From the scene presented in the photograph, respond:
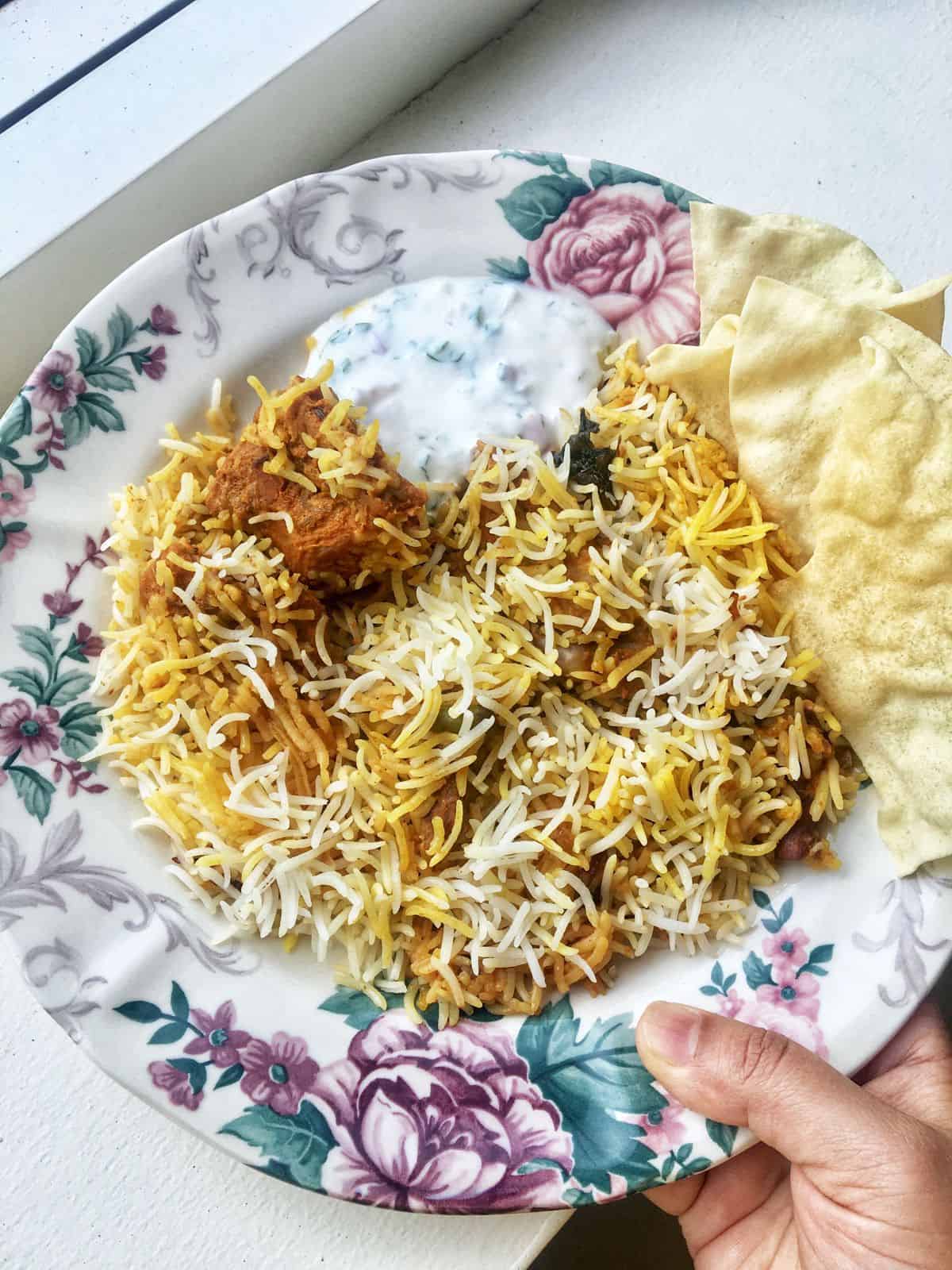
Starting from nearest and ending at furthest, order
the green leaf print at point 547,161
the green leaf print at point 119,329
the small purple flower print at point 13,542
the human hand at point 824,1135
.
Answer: the human hand at point 824,1135
the small purple flower print at point 13,542
the green leaf print at point 119,329
the green leaf print at point 547,161

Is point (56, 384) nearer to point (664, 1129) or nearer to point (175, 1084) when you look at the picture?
point (175, 1084)

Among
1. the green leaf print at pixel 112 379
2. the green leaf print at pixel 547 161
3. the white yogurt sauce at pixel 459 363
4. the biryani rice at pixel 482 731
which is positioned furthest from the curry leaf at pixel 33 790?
the green leaf print at pixel 547 161

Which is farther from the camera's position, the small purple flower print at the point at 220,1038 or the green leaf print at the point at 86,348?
the green leaf print at the point at 86,348

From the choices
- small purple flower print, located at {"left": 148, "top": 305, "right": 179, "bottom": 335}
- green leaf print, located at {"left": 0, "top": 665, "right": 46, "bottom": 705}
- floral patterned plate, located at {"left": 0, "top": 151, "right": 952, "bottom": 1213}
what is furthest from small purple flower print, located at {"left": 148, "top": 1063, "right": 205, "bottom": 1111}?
small purple flower print, located at {"left": 148, "top": 305, "right": 179, "bottom": 335}

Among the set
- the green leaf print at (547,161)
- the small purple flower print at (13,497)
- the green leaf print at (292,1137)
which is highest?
Result: the small purple flower print at (13,497)

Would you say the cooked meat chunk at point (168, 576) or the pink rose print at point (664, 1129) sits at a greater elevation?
the cooked meat chunk at point (168, 576)

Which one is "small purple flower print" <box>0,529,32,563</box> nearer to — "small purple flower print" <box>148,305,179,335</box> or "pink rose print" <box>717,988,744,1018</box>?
"small purple flower print" <box>148,305,179,335</box>

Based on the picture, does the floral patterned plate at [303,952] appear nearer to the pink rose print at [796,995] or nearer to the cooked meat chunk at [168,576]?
the pink rose print at [796,995]

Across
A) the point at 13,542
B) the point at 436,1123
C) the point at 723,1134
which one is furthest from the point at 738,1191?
the point at 13,542
